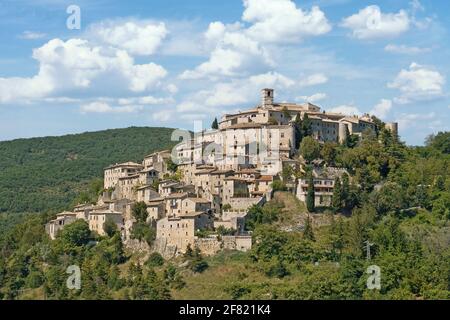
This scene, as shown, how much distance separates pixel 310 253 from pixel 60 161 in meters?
88.1

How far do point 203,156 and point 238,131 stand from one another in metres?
3.04

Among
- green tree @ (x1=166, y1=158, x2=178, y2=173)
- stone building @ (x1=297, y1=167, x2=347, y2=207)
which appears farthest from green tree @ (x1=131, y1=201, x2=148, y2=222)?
stone building @ (x1=297, y1=167, x2=347, y2=207)

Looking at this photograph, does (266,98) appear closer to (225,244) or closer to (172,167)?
(172,167)

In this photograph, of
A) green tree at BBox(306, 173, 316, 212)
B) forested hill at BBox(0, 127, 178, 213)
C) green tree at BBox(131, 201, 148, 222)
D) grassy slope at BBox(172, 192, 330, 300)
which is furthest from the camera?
forested hill at BBox(0, 127, 178, 213)

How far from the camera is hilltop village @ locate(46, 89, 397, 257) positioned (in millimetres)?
56406

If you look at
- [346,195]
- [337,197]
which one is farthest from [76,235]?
[346,195]

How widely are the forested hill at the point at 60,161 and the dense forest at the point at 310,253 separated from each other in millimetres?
41329

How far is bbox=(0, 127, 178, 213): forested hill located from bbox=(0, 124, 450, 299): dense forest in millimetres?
41329

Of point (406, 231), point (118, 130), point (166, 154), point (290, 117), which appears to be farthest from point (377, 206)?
point (118, 130)

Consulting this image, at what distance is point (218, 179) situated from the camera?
60.7m

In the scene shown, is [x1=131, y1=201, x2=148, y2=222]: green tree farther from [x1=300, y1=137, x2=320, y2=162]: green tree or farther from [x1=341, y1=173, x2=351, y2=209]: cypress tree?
[x1=341, y1=173, x2=351, y2=209]: cypress tree

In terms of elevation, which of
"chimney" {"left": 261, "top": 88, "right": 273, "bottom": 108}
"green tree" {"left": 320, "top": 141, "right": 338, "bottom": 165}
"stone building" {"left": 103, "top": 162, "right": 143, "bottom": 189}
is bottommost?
"stone building" {"left": 103, "top": 162, "right": 143, "bottom": 189}

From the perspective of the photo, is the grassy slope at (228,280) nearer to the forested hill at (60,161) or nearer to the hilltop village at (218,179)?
the hilltop village at (218,179)
